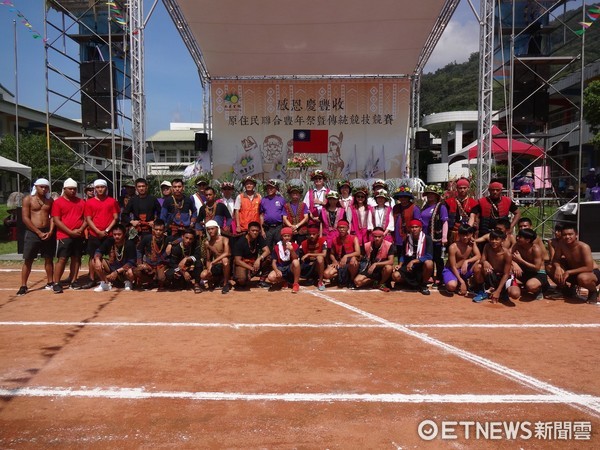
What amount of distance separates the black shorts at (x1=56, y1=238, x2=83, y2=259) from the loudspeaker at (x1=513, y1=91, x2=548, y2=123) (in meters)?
9.27

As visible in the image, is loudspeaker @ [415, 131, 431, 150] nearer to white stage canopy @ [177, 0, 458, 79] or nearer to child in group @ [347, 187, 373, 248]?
white stage canopy @ [177, 0, 458, 79]

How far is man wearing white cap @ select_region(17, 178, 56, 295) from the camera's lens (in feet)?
21.1

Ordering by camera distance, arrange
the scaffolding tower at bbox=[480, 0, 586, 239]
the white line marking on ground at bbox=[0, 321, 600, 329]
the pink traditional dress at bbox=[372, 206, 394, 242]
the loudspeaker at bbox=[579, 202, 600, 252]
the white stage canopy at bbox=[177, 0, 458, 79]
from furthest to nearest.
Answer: the white stage canopy at bbox=[177, 0, 458, 79] < the scaffolding tower at bbox=[480, 0, 586, 239] < the loudspeaker at bbox=[579, 202, 600, 252] < the pink traditional dress at bbox=[372, 206, 394, 242] < the white line marking on ground at bbox=[0, 321, 600, 329]

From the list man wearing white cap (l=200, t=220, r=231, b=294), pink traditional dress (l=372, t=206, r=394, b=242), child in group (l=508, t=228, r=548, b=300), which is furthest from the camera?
pink traditional dress (l=372, t=206, r=394, b=242)

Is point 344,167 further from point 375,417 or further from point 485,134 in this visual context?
point 375,417

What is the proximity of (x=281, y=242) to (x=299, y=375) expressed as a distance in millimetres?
3426

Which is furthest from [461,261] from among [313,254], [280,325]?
[280,325]

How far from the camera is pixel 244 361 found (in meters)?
3.73

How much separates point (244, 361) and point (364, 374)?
39.2 inches

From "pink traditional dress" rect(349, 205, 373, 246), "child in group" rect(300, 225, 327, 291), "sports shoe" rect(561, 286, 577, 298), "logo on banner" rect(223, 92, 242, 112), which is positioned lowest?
"sports shoe" rect(561, 286, 577, 298)

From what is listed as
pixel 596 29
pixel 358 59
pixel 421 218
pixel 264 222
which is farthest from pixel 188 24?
pixel 596 29

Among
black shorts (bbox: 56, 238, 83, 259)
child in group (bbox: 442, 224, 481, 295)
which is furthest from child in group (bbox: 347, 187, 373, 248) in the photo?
black shorts (bbox: 56, 238, 83, 259)

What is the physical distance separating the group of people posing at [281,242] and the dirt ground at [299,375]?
2.83ft

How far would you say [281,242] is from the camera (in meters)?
6.74
